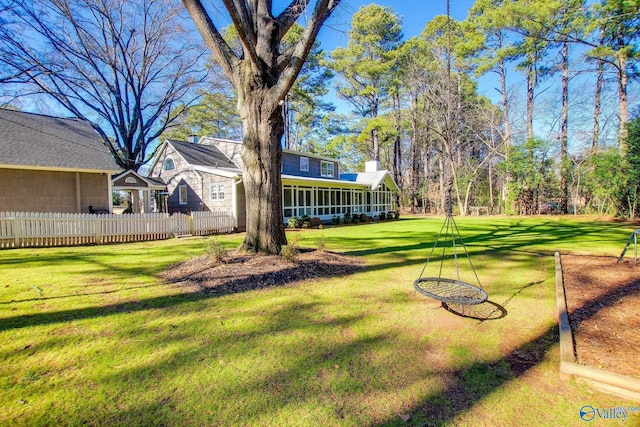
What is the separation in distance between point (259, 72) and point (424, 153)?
33.2 m

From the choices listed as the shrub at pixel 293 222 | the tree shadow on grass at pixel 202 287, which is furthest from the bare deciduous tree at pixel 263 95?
the shrub at pixel 293 222


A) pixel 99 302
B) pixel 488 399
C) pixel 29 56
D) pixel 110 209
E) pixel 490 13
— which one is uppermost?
pixel 490 13

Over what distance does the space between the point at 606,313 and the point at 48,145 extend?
1864cm

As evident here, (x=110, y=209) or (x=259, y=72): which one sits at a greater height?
(x=259, y=72)

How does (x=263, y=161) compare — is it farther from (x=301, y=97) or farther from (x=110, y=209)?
(x=301, y=97)

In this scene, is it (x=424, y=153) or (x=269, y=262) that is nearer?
(x=269, y=262)

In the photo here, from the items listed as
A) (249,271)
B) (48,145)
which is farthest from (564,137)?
(48,145)

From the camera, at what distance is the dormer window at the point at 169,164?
19.3 m

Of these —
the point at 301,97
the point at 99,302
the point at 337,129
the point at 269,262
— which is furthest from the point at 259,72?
the point at 337,129

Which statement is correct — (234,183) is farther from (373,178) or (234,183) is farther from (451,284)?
(373,178)

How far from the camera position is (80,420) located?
6.94ft

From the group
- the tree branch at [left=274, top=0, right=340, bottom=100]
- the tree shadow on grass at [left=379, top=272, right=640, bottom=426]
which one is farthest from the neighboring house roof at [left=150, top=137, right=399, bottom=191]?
the tree shadow on grass at [left=379, top=272, right=640, bottom=426]

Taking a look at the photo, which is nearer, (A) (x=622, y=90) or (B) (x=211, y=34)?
(B) (x=211, y=34)

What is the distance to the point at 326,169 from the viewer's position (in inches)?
961
